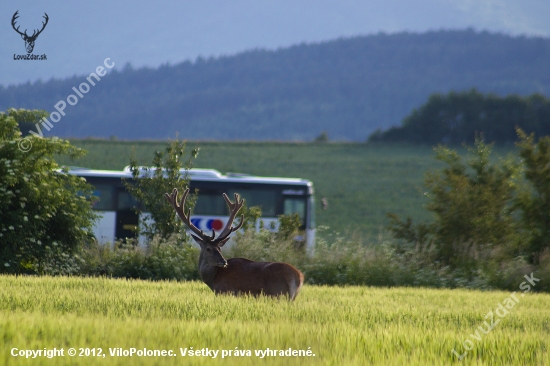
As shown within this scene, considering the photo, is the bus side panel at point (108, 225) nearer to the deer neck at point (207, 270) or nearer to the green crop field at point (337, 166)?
the deer neck at point (207, 270)

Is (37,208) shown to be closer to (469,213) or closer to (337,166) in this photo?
(469,213)

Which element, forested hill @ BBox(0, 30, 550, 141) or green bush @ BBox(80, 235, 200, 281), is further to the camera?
forested hill @ BBox(0, 30, 550, 141)

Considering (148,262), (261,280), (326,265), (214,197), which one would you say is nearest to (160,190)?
(148,262)

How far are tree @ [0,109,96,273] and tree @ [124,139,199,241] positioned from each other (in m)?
2.20

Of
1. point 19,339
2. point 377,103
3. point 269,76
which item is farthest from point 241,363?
point 269,76

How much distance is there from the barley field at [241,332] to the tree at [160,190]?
25.0 ft

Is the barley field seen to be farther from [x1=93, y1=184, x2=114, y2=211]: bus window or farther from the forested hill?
the forested hill

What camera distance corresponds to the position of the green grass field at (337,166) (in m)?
52.5

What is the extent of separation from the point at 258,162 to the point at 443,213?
45492mm

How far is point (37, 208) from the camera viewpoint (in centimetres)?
1396

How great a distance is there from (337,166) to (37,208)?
180 feet

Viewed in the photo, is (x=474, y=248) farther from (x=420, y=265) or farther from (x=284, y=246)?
(x=284, y=246)

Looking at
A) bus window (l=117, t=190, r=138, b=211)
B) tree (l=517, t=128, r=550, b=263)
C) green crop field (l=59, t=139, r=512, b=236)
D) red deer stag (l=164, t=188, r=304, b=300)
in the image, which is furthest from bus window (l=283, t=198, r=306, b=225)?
green crop field (l=59, t=139, r=512, b=236)

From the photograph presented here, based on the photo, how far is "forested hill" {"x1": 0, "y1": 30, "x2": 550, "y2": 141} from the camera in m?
140
